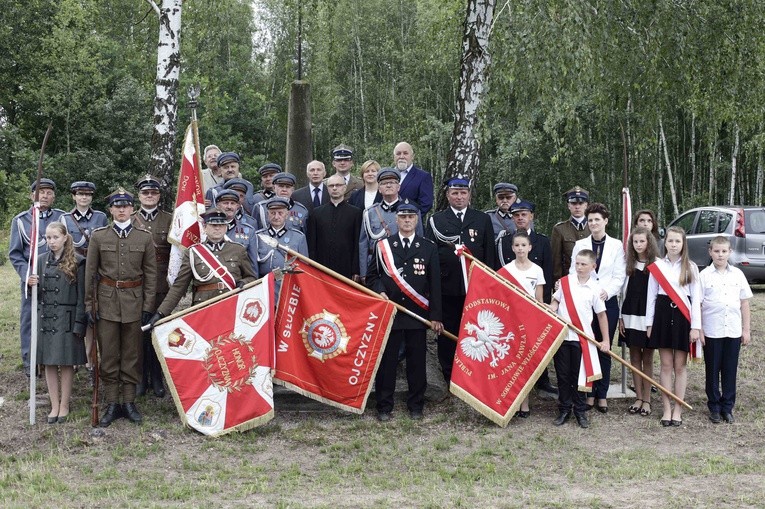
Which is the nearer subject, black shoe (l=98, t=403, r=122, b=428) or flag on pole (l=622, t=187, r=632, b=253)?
black shoe (l=98, t=403, r=122, b=428)

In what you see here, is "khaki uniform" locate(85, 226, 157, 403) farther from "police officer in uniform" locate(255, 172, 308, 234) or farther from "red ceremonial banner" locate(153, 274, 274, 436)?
"police officer in uniform" locate(255, 172, 308, 234)

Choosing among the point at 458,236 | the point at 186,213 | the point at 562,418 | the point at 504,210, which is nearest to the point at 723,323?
the point at 562,418

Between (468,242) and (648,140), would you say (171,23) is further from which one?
(648,140)

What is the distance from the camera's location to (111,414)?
6793 millimetres

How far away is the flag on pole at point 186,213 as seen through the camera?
7293 millimetres

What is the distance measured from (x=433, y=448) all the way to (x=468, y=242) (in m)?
2.09

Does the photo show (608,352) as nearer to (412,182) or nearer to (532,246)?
(532,246)

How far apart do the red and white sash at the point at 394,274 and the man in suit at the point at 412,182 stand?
1.12m

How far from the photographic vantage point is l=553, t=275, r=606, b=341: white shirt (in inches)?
277

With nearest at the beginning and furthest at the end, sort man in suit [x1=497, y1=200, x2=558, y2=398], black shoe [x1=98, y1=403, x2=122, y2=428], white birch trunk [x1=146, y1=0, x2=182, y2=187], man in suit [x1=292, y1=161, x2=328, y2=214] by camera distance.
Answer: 1. black shoe [x1=98, y1=403, x2=122, y2=428]
2. man in suit [x1=497, y1=200, x2=558, y2=398]
3. man in suit [x1=292, y1=161, x2=328, y2=214]
4. white birch trunk [x1=146, y1=0, x2=182, y2=187]

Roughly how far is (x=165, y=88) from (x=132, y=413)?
3547 mm

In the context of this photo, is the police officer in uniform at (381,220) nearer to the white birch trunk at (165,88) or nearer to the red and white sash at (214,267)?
the red and white sash at (214,267)

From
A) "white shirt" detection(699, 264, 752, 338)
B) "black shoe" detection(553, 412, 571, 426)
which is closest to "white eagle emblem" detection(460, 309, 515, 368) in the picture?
"black shoe" detection(553, 412, 571, 426)

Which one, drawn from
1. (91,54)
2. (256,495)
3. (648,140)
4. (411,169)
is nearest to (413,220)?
(411,169)
